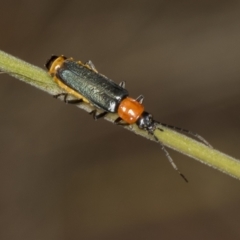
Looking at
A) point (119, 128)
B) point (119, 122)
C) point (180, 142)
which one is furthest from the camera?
point (119, 128)

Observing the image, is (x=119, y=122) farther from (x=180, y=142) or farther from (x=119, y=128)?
(x=119, y=128)

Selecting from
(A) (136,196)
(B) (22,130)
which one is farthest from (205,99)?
(B) (22,130)

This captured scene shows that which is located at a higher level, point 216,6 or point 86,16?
point 86,16

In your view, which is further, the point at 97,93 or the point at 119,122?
the point at 97,93

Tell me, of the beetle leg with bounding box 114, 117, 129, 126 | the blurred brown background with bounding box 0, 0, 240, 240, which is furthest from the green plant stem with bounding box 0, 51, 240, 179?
the blurred brown background with bounding box 0, 0, 240, 240

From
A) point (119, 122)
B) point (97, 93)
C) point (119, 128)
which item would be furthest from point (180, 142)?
point (119, 128)

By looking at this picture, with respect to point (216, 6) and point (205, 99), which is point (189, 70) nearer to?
point (205, 99)

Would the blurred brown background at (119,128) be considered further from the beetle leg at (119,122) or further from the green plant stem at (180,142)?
the green plant stem at (180,142)
